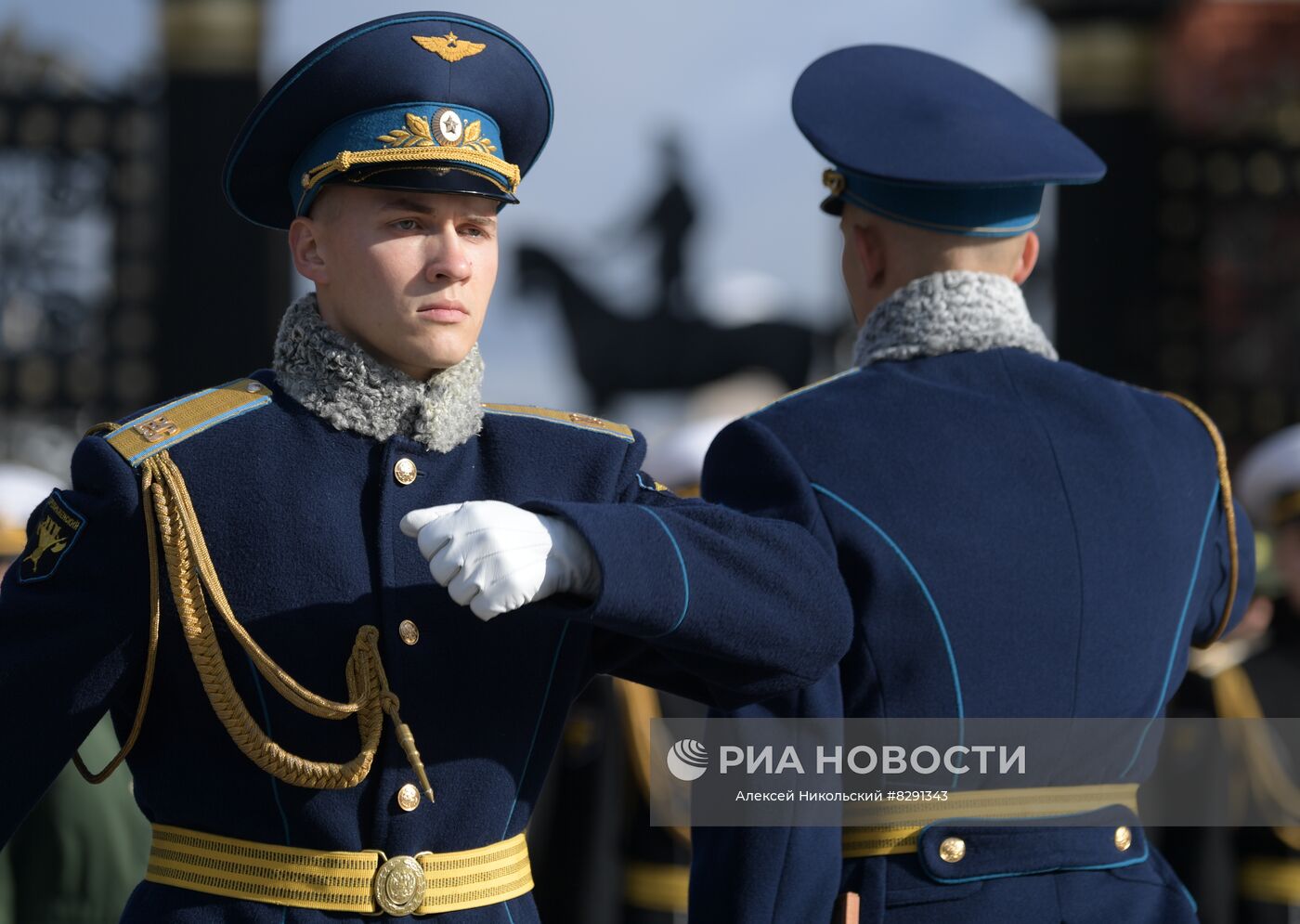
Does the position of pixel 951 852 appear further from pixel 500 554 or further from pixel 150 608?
pixel 150 608

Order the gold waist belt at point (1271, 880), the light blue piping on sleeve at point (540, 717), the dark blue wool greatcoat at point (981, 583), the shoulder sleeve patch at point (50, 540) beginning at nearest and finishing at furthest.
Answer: the shoulder sleeve patch at point (50, 540) → the light blue piping on sleeve at point (540, 717) → the dark blue wool greatcoat at point (981, 583) → the gold waist belt at point (1271, 880)

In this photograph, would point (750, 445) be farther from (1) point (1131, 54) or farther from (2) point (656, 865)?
(1) point (1131, 54)

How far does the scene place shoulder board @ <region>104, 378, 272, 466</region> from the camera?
2280mm

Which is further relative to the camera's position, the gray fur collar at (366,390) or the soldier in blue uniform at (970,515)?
the soldier in blue uniform at (970,515)

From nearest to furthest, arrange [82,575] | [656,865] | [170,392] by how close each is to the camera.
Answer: [82,575] < [656,865] < [170,392]

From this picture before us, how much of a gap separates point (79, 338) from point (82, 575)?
7527 millimetres

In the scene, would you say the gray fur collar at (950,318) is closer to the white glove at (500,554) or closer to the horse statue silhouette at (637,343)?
the white glove at (500,554)

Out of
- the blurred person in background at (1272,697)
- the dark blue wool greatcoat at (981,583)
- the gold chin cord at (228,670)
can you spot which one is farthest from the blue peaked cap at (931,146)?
the blurred person in background at (1272,697)

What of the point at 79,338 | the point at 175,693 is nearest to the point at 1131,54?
the point at 79,338

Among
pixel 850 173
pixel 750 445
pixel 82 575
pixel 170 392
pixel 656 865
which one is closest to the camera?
pixel 82 575

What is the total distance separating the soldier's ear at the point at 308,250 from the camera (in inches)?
93.4

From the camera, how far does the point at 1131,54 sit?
382 inches

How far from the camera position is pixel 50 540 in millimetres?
2256

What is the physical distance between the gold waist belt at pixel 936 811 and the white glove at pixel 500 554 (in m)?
0.77
